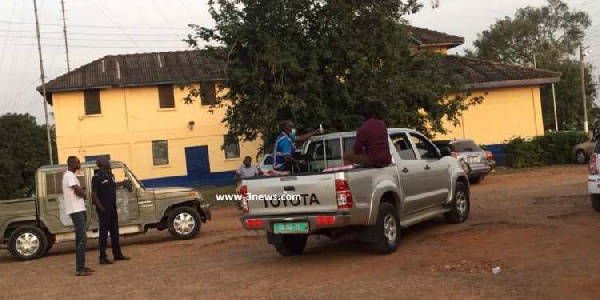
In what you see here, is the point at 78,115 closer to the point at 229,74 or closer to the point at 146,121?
the point at 146,121

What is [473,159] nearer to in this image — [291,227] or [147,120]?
[291,227]

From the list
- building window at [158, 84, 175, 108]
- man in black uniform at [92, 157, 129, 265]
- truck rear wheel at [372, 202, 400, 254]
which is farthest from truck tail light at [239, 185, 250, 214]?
building window at [158, 84, 175, 108]

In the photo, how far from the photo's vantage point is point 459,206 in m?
11.3

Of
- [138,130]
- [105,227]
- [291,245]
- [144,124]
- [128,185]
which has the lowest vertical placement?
[291,245]

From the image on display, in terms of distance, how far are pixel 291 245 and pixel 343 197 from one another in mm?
1856

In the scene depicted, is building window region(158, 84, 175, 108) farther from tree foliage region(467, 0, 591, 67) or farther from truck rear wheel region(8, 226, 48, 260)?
tree foliage region(467, 0, 591, 67)

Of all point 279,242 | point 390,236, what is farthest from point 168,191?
point 390,236

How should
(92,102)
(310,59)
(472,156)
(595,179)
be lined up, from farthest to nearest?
(92,102) < (472,156) < (310,59) < (595,179)

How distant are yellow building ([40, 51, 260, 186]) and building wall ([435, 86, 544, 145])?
11.2 m

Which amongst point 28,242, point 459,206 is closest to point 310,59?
point 459,206

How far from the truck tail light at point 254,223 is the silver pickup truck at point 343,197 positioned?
0.01 meters

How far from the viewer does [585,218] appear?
34.6 feet

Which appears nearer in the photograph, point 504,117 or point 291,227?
point 291,227

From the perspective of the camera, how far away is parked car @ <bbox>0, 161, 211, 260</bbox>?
12.1 metres
